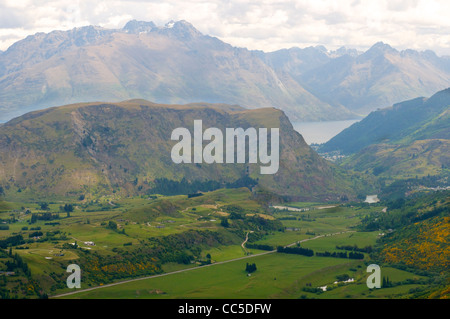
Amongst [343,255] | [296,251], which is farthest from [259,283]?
[343,255]

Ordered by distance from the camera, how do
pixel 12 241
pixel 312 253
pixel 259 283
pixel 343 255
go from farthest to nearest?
pixel 312 253
pixel 343 255
pixel 12 241
pixel 259 283

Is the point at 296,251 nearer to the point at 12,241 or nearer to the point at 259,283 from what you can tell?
the point at 259,283

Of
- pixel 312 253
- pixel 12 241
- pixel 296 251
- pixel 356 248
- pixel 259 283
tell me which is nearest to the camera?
pixel 259 283

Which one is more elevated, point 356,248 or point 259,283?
point 356,248

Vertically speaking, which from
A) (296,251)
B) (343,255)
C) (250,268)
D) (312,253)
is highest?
(296,251)

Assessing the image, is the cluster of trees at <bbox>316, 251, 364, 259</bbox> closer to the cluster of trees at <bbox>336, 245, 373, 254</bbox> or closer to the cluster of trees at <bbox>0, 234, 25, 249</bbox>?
the cluster of trees at <bbox>336, 245, 373, 254</bbox>

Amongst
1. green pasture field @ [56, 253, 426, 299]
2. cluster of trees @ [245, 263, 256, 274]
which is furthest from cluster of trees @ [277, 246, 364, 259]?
cluster of trees @ [245, 263, 256, 274]

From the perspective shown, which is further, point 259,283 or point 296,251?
point 296,251
